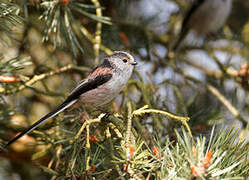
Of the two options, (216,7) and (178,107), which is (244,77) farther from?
(216,7)

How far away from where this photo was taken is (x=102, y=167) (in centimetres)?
127

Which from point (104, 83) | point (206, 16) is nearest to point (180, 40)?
point (206, 16)

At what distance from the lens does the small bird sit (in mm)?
1766

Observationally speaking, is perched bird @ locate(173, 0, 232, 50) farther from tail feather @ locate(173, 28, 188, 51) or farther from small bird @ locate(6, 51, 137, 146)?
small bird @ locate(6, 51, 137, 146)

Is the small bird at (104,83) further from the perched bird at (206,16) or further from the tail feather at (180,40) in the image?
the perched bird at (206,16)

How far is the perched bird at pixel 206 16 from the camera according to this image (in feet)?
10.9

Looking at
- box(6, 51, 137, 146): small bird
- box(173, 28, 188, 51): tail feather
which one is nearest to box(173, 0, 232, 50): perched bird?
box(173, 28, 188, 51): tail feather

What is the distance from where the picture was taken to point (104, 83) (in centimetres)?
181

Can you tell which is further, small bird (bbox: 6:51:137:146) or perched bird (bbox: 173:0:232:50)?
perched bird (bbox: 173:0:232:50)

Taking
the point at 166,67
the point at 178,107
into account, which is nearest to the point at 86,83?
the point at 178,107

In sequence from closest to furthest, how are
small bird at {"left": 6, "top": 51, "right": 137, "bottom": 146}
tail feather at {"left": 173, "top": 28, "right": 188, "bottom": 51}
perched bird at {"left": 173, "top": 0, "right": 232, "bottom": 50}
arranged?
1. small bird at {"left": 6, "top": 51, "right": 137, "bottom": 146}
2. tail feather at {"left": 173, "top": 28, "right": 188, "bottom": 51}
3. perched bird at {"left": 173, "top": 0, "right": 232, "bottom": 50}

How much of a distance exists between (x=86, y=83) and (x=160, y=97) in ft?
1.58

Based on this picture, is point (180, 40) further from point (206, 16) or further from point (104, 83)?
point (104, 83)

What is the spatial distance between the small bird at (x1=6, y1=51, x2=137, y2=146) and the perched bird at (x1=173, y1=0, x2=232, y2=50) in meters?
1.54
